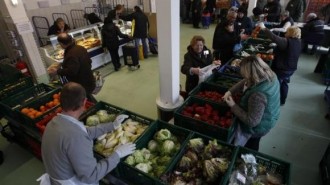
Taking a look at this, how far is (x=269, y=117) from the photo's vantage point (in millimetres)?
2275

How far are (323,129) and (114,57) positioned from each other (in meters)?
5.14

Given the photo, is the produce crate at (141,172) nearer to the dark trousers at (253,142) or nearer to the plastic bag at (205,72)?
the dark trousers at (253,142)

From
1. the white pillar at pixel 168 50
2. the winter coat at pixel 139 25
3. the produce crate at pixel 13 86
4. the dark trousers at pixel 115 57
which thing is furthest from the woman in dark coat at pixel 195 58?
the winter coat at pixel 139 25

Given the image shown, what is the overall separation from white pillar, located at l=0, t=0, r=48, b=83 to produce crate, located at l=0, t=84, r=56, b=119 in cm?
178

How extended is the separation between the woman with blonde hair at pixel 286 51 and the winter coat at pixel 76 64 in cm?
311

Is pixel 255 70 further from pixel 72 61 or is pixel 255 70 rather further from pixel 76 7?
pixel 76 7

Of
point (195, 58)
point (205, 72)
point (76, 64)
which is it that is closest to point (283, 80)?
point (205, 72)

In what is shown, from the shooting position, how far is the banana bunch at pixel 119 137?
2232 millimetres

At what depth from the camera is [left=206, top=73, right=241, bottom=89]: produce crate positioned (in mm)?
3337

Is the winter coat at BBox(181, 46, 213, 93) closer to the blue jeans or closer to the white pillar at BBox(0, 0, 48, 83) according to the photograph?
the white pillar at BBox(0, 0, 48, 83)

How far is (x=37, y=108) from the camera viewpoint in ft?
10.5

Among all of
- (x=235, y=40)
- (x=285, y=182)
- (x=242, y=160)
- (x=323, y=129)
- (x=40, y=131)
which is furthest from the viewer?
(x=235, y=40)

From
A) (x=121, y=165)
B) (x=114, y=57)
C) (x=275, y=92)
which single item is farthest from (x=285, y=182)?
(x=114, y=57)

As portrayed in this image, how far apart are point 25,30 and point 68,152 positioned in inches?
174
